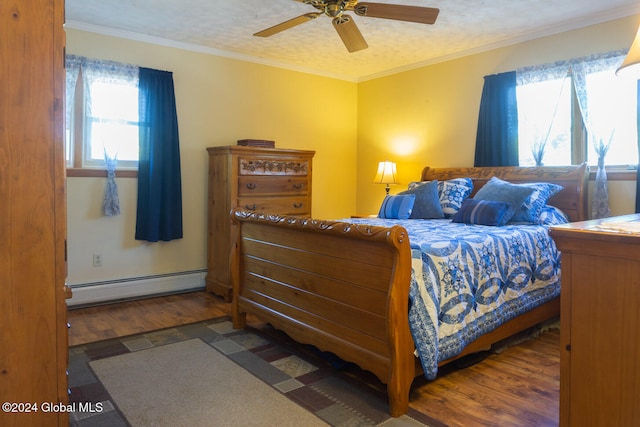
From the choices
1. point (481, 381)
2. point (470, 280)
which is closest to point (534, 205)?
point (470, 280)

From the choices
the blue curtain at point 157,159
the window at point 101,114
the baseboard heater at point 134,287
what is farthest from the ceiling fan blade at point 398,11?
the baseboard heater at point 134,287

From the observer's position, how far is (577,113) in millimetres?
3807

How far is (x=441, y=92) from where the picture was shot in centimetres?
Answer: 479

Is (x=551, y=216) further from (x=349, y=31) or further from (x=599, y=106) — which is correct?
(x=349, y=31)

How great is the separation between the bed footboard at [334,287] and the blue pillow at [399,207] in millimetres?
1472

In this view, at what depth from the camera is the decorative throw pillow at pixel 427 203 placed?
399 centimetres

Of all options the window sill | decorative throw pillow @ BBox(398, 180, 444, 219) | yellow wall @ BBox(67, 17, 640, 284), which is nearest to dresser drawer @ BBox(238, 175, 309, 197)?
yellow wall @ BBox(67, 17, 640, 284)

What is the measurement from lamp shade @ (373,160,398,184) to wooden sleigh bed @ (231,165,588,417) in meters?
1.90

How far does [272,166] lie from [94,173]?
5.22 ft

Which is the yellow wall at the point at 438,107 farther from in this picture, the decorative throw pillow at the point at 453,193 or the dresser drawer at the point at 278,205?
the dresser drawer at the point at 278,205

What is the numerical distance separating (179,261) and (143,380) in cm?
212

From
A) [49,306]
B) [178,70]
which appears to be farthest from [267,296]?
[178,70]

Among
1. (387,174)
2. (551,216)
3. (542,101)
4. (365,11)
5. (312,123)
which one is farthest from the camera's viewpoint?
(312,123)

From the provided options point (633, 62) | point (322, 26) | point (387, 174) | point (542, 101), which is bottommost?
point (387, 174)
